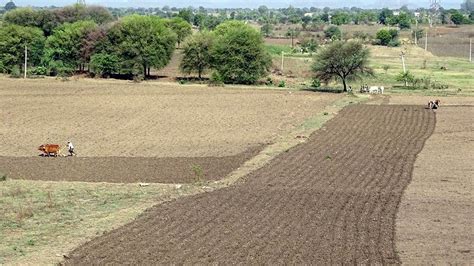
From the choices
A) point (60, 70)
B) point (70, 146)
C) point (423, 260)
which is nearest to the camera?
point (423, 260)

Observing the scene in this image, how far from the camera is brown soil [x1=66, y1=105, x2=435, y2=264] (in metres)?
20.0

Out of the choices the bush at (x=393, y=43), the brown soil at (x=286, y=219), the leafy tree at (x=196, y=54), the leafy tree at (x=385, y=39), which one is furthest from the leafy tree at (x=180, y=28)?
the brown soil at (x=286, y=219)

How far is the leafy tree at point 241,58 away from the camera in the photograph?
80.8 m

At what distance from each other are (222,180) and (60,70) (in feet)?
204

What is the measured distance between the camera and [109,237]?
21.6 m

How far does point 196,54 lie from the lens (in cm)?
8469

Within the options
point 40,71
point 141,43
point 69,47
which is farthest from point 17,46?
point 141,43

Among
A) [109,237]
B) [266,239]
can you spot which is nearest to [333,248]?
[266,239]

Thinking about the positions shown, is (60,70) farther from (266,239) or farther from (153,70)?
(266,239)

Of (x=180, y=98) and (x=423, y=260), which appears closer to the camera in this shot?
(x=423, y=260)

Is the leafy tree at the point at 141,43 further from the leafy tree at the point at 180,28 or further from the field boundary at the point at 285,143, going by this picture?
the field boundary at the point at 285,143

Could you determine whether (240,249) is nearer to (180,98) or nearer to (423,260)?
(423,260)

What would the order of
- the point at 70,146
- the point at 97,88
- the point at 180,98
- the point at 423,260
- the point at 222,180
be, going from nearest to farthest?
the point at 423,260
the point at 222,180
the point at 70,146
the point at 180,98
the point at 97,88

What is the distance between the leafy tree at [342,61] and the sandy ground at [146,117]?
4.32 metres
